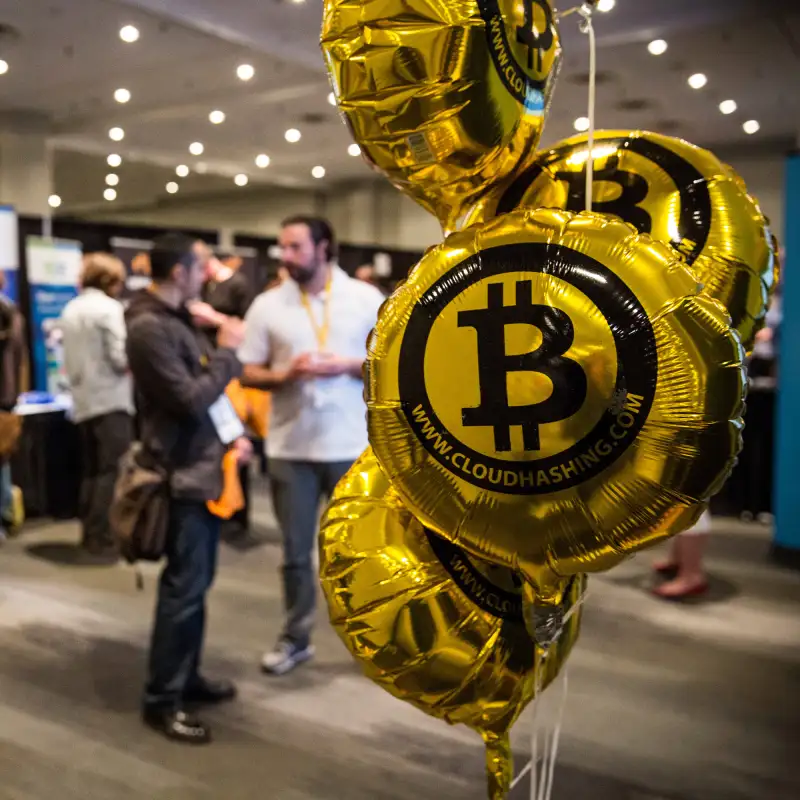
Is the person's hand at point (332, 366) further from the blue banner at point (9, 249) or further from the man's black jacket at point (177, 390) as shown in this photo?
the blue banner at point (9, 249)

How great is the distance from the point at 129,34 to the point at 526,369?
215 inches

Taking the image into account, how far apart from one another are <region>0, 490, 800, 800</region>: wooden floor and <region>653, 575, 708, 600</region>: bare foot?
0.25 ft

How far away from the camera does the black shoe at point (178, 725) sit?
2.21 metres

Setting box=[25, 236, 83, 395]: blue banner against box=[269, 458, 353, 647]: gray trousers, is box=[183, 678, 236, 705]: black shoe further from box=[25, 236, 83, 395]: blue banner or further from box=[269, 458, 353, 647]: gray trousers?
box=[25, 236, 83, 395]: blue banner

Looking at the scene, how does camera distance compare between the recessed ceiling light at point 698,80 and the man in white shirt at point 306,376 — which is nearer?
the man in white shirt at point 306,376

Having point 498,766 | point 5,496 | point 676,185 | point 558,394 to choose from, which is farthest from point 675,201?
point 5,496

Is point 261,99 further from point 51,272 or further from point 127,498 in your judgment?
point 127,498

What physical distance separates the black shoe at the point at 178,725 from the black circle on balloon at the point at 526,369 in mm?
1745

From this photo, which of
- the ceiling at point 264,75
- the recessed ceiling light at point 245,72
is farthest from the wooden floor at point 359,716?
the recessed ceiling light at point 245,72

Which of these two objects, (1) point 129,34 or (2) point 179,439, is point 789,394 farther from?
(1) point 129,34

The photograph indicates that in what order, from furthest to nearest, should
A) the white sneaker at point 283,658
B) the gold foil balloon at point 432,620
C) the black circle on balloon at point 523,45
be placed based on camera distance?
the white sneaker at point 283,658 < the gold foil balloon at point 432,620 < the black circle on balloon at point 523,45

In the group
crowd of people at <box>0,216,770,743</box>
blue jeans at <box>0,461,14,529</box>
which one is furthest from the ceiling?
crowd of people at <box>0,216,770,743</box>

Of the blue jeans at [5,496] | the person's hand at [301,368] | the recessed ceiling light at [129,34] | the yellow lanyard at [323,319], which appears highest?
the recessed ceiling light at [129,34]

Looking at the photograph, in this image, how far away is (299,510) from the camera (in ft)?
8.36
